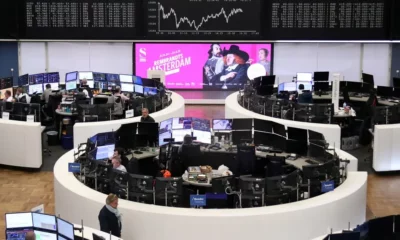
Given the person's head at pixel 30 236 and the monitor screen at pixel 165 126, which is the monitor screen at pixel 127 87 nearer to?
the monitor screen at pixel 165 126

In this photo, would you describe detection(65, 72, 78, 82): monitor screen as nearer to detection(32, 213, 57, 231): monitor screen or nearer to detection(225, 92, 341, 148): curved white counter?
detection(225, 92, 341, 148): curved white counter

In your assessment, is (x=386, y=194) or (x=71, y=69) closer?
(x=386, y=194)

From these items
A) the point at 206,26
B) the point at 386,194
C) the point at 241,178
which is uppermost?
the point at 206,26

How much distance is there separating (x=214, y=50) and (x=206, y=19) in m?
1.20

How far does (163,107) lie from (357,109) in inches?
188

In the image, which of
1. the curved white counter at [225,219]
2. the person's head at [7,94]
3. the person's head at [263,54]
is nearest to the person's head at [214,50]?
the person's head at [263,54]

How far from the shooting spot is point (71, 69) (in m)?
23.1

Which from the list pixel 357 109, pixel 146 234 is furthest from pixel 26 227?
pixel 357 109

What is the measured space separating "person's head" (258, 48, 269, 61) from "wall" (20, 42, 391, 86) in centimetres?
28

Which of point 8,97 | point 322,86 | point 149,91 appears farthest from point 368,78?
point 8,97

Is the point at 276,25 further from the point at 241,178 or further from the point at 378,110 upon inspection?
the point at 241,178

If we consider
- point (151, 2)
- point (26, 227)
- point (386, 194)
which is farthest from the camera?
point (151, 2)

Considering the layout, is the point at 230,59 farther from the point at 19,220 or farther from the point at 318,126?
the point at 19,220

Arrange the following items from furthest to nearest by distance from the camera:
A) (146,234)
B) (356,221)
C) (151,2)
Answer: (151,2) < (356,221) < (146,234)
